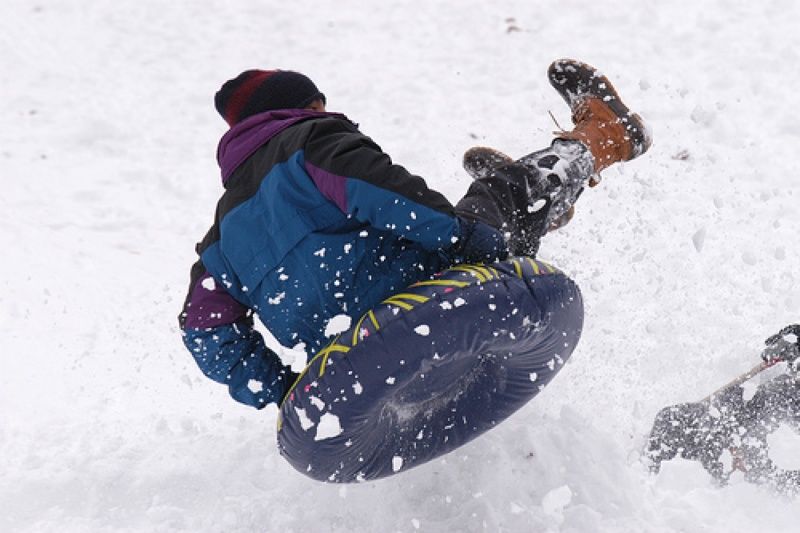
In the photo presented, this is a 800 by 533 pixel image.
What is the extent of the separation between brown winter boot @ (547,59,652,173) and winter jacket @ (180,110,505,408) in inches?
37.9

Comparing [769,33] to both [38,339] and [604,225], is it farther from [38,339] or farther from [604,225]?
[38,339]

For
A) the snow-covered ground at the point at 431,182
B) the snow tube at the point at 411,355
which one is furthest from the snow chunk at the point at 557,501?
the snow tube at the point at 411,355

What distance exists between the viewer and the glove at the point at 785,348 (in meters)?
2.93

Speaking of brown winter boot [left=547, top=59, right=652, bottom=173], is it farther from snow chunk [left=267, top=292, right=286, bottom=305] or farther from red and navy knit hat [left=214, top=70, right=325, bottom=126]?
snow chunk [left=267, top=292, right=286, bottom=305]

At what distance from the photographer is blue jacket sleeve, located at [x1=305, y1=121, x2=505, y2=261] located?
213 centimetres

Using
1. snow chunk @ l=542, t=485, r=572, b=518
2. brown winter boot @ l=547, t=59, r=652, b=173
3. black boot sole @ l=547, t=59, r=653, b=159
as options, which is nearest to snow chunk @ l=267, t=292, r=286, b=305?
snow chunk @ l=542, t=485, r=572, b=518

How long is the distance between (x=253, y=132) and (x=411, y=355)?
0.79 metres

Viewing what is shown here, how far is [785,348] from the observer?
294 centimetres

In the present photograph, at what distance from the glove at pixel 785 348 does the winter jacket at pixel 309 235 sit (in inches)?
46.9

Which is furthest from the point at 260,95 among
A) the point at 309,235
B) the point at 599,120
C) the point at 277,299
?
the point at 599,120

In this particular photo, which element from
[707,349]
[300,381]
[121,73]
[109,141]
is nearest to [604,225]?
[707,349]

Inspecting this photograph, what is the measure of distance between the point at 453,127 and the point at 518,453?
246cm

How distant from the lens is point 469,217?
2479 millimetres

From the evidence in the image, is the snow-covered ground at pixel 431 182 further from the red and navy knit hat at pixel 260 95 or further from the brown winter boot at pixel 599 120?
the red and navy knit hat at pixel 260 95
